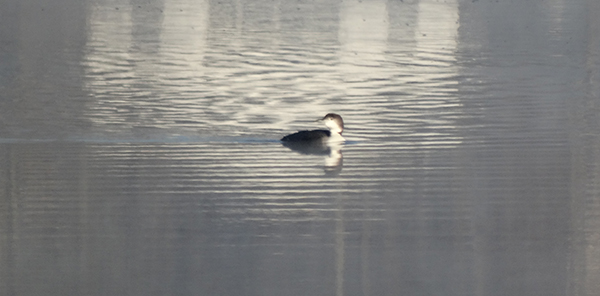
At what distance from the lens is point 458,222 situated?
10.7 metres

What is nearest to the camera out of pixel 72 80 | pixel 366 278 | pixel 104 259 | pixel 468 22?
pixel 366 278

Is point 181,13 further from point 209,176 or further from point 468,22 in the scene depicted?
point 209,176

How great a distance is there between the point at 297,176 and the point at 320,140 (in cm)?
287

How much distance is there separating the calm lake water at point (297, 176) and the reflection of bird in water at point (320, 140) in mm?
200

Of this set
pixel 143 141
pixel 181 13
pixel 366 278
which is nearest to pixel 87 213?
pixel 366 278

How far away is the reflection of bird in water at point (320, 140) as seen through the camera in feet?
51.1

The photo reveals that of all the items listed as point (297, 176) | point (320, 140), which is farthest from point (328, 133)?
point (297, 176)

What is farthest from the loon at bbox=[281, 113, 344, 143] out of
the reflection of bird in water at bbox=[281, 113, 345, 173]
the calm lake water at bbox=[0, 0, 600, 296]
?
the calm lake water at bbox=[0, 0, 600, 296]

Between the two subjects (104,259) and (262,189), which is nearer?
(104,259)

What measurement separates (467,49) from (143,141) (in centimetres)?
1974

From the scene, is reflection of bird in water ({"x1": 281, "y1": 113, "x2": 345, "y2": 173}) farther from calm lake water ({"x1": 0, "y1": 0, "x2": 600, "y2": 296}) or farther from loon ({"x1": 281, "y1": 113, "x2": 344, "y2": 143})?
calm lake water ({"x1": 0, "y1": 0, "x2": 600, "y2": 296})

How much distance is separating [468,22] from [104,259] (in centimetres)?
4098

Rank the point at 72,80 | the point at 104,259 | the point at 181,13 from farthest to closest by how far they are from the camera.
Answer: the point at 181,13, the point at 72,80, the point at 104,259

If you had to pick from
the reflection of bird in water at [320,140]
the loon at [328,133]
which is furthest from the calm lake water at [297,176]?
the loon at [328,133]
